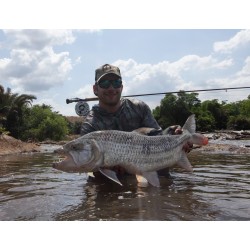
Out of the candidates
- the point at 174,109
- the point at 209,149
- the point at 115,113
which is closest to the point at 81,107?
the point at 115,113

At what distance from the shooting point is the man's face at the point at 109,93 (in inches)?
277

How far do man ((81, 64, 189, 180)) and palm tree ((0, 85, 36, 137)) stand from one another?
35.5 meters

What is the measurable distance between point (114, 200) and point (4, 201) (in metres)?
1.81

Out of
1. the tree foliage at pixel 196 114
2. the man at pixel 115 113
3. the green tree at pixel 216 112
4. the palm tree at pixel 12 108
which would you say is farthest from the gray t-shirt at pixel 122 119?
the green tree at pixel 216 112

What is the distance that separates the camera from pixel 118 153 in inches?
213

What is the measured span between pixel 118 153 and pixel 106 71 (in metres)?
2.19

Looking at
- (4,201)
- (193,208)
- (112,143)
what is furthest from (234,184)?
(4,201)

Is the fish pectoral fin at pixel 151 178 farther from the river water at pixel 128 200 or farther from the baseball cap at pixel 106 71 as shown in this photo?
the baseball cap at pixel 106 71

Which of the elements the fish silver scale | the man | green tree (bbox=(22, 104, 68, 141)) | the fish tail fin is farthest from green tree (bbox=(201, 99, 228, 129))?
the fish silver scale

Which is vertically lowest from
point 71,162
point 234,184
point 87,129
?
point 234,184

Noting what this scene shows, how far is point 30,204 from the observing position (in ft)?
18.1

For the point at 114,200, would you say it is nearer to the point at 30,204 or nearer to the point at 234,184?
the point at 30,204

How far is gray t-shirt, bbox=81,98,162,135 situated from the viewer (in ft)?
24.6

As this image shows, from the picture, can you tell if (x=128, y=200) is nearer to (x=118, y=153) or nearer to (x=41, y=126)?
(x=118, y=153)
